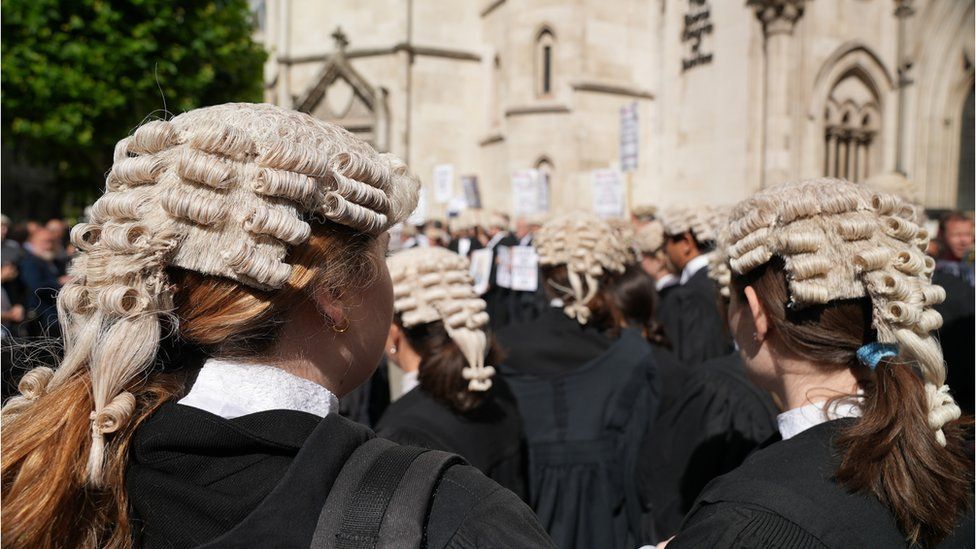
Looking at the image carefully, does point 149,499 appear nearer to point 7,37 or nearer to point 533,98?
point 7,37

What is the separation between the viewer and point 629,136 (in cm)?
1086

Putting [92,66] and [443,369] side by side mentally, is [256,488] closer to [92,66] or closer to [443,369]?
[443,369]

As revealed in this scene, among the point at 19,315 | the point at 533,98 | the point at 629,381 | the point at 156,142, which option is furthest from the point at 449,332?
the point at 533,98

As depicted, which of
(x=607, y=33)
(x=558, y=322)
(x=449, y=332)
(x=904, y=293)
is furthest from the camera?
(x=607, y=33)

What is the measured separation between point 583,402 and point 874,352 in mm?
1971

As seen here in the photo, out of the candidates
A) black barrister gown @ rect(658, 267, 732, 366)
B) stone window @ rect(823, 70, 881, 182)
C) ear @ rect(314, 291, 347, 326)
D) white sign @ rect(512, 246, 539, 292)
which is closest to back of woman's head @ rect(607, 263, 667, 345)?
black barrister gown @ rect(658, 267, 732, 366)

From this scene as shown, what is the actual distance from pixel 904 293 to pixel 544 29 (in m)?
21.7

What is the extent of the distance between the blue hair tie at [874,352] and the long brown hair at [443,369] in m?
1.35

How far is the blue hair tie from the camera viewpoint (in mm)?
1818

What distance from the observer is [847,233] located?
72.4 inches

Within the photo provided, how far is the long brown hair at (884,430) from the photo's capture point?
1683mm

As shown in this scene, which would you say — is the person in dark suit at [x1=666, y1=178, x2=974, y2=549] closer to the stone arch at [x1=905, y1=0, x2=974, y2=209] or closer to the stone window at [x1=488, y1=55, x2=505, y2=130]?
the stone arch at [x1=905, y1=0, x2=974, y2=209]

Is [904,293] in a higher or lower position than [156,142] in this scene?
lower

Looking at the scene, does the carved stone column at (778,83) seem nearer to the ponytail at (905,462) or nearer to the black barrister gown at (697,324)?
the black barrister gown at (697,324)
